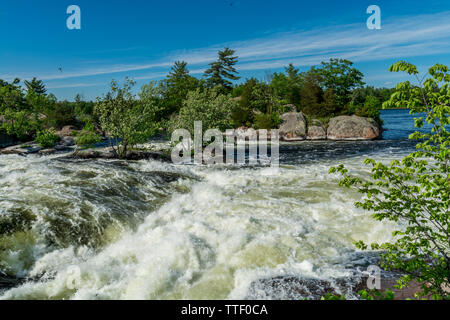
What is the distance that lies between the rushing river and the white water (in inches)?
1.0

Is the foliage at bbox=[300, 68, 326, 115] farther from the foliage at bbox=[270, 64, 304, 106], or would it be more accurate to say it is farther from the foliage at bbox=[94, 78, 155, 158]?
the foliage at bbox=[94, 78, 155, 158]

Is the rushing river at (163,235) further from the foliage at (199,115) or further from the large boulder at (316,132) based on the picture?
the large boulder at (316,132)

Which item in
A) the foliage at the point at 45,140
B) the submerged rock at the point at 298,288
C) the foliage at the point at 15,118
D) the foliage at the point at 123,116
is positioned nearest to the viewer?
the submerged rock at the point at 298,288

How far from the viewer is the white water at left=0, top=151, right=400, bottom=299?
17.1 ft

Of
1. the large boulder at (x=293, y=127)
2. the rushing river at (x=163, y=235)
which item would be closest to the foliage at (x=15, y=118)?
the rushing river at (x=163, y=235)

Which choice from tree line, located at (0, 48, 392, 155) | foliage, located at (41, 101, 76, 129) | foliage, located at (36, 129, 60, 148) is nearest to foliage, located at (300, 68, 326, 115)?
tree line, located at (0, 48, 392, 155)

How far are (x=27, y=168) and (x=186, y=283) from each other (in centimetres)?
981

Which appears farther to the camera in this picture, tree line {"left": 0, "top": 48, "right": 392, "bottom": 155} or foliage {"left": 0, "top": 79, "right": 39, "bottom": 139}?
foliage {"left": 0, "top": 79, "right": 39, "bottom": 139}

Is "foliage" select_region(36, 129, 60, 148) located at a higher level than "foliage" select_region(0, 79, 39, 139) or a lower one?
lower

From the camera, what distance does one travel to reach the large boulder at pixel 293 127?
32.4m

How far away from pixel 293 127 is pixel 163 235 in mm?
28126

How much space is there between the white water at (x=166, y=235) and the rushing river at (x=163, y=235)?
Result: 3cm

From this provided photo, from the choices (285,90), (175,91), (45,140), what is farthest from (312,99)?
(45,140)
